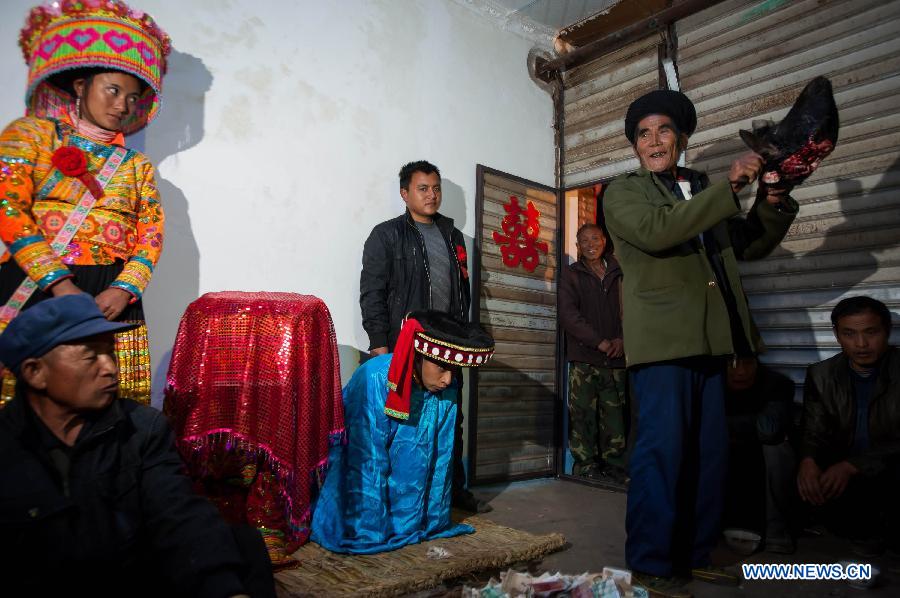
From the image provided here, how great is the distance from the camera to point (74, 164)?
7.68ft

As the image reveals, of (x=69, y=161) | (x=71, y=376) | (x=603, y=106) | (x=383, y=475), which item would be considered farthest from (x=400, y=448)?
(x=603, y=106)

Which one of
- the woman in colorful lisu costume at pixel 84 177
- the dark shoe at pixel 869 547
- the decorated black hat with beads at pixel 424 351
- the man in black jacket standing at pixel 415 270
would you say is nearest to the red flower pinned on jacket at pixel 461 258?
the man in black jacket standing at pixel 415 270

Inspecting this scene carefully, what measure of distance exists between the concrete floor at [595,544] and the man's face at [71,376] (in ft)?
4.92

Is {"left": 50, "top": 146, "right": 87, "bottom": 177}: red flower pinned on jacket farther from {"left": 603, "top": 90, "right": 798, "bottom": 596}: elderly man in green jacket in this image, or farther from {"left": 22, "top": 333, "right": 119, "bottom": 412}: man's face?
{"left": 603, "top": 90, "right": 798, "bottom": 596}: elderly man in green jacket

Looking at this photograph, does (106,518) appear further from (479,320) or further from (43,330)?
(479,320)

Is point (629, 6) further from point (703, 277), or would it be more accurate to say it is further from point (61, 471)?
point (61, 471)

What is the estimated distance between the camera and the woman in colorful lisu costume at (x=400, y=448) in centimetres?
279

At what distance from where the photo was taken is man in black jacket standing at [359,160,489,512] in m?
3.64

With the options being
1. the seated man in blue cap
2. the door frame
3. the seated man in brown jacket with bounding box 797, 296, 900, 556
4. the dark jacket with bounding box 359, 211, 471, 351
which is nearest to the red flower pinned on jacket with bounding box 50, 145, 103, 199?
the seated man in blue cap

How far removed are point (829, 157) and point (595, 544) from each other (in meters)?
2.95

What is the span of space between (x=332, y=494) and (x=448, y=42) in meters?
3.69

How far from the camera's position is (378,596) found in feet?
7.43

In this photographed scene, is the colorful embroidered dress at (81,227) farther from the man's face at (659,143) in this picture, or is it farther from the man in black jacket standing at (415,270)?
the man's face at (659,143)

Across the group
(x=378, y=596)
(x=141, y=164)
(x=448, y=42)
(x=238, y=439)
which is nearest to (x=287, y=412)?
(x=238, y=439)
